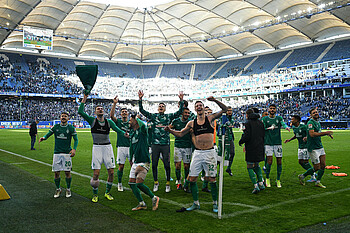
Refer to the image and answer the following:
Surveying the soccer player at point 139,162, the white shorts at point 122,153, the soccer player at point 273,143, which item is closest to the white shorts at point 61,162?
the white shorts at point 122,153

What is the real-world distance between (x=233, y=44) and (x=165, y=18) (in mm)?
17748

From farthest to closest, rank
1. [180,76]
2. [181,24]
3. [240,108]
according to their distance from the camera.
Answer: [180,76], [240,108], [181,24]

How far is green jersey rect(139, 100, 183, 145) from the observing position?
26.7 ft

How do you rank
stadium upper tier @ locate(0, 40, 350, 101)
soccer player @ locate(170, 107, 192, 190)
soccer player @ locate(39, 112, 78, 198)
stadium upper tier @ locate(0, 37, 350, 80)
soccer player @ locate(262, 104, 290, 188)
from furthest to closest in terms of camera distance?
stadium upper tier @ locate(0, 37, 350, 80)
stadium upper tier @ locate(0, 40, 350, 101)
soccer player @ locate(262, 104, 290, 188)
soccer player @ locate(170, 107, 192, 190)
soccer player @ locate(39, 112, 78, 198)

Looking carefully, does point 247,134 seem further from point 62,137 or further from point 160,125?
point 62,137

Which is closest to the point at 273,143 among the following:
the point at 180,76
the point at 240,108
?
the point at 240,108

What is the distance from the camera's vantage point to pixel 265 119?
9.05m

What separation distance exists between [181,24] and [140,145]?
53708 mm

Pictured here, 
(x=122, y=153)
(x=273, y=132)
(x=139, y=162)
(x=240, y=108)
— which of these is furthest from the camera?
(x=240, y=108)

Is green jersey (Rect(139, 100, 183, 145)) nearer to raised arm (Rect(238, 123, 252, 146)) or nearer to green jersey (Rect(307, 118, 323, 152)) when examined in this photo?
raised arm (Rect(238, 123, 252, 146))

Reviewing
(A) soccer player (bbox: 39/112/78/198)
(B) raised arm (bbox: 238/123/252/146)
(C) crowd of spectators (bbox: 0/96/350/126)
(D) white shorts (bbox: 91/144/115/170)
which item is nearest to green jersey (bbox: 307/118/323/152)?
(B) raised arm (bbox: 238/123/252/146)

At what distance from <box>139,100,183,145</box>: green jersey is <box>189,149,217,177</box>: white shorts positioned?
205 centimetres

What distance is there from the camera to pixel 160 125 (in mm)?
8250

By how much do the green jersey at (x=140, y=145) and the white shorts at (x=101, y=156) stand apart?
3.02 ft
